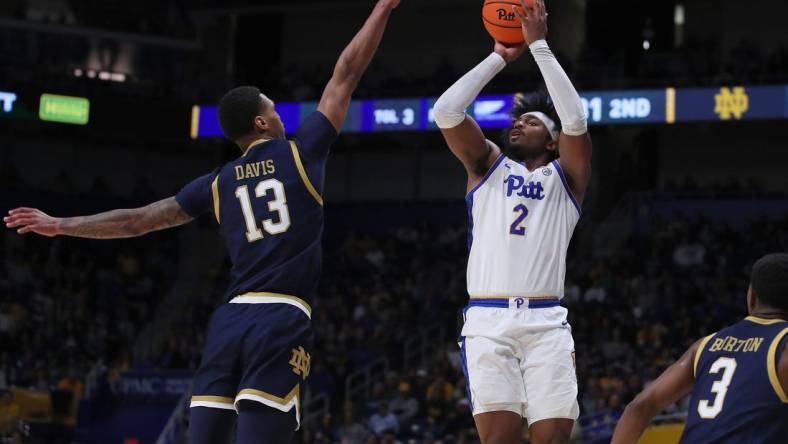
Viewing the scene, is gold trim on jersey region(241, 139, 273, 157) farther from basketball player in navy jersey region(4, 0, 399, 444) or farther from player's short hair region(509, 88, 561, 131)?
player's short hair region(509, 88, 561, 131)

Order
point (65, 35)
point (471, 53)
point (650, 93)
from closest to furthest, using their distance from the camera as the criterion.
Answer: point (650, 93) → point (65, 35) → point (471, 53)

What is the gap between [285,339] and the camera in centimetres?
506

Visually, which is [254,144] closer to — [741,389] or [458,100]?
[458,100]

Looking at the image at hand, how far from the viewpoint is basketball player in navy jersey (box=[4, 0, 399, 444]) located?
4.99 metres

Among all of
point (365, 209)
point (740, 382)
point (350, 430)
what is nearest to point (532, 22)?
point (740, 382)

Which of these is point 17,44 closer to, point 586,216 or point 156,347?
point 156,347

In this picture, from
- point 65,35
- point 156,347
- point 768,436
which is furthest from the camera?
point 65,35

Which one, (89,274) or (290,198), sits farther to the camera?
(89,274)

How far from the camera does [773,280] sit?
4773 millimetres

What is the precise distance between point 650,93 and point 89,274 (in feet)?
40.9

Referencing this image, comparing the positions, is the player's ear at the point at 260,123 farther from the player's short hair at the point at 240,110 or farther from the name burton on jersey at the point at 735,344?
the name burton on jersey at the point at 735,344

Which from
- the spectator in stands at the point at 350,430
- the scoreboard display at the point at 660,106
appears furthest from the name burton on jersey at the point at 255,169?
the scoreboard display at the point at 660,106

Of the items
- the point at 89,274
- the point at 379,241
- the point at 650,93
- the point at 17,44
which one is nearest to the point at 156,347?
the point at 89,274

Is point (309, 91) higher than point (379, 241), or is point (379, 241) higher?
point (309, 91)
